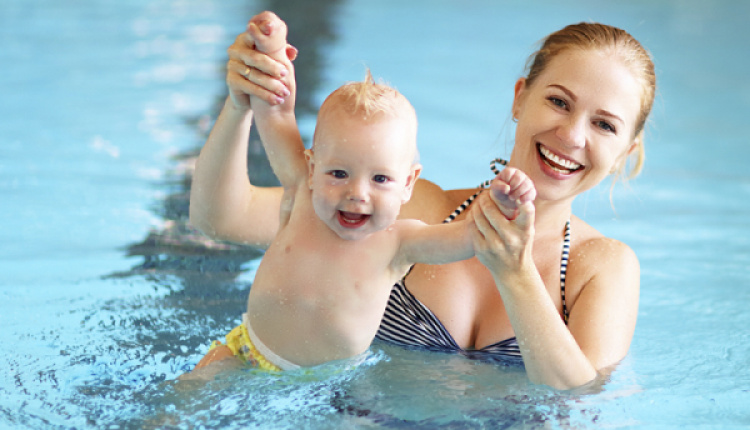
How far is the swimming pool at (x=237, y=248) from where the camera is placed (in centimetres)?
236

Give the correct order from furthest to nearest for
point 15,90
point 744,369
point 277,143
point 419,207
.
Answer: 1. point 15,90
2. point 744,369
3. point 419,207
4. point 277,143

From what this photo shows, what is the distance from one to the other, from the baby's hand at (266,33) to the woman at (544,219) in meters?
0.07

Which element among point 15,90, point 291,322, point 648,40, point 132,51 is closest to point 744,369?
point 291,322

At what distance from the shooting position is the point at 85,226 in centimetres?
416

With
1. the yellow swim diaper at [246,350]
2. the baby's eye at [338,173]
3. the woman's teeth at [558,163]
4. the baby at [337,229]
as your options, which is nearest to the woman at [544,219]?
the woman's teeth at [558,163]

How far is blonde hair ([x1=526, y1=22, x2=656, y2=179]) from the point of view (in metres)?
2.45

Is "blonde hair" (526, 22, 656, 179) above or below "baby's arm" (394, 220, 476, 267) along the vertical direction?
above

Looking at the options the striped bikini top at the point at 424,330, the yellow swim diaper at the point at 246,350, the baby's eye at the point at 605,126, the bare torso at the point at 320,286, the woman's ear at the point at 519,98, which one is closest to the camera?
the bare torso at the point at 320,286

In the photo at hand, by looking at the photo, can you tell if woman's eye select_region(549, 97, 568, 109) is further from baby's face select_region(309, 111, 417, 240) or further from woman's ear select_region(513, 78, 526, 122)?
baby's face select_region(309, 111, 417, 240)

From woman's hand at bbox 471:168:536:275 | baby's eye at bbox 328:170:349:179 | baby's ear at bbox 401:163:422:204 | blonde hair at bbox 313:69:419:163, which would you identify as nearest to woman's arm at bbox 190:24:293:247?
blonde hair at bbox 313:69:419:163

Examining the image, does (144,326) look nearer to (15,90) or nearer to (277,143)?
(277,143)

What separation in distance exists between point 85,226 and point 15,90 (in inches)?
115

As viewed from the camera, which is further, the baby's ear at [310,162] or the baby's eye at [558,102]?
the baby's eye at [558,102]

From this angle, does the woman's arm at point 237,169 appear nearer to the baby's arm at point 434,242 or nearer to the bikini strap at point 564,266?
the baby's arm at point 434,242
